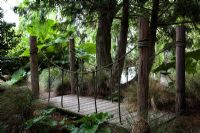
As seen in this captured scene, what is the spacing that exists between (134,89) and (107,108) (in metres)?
0.65

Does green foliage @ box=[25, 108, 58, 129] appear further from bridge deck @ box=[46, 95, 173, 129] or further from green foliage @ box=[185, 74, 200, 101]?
green foliage @ box=[185, 74, 200, 101]

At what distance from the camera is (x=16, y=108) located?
13.9 ft

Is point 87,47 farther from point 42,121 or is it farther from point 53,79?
point 42,121

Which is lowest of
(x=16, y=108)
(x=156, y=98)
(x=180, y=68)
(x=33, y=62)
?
(x=16, y=108)

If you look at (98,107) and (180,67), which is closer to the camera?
(180,67)

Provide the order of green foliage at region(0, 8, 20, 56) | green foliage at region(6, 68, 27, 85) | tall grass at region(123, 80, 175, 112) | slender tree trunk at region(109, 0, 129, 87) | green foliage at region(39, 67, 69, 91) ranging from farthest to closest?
green foliage at region(6, 68, 27, 85) → green foliage at region(39, 67, 69, 91) → green foliage at region(0, 8, 20, 56) → slender tree trunk at region(109, 0, 129, 87) → tall grass at region(123, 80, 175, 112)

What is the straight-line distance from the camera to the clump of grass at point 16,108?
4032 mm

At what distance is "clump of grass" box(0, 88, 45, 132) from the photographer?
403cm

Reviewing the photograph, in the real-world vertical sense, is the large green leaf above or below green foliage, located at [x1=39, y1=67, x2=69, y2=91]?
above

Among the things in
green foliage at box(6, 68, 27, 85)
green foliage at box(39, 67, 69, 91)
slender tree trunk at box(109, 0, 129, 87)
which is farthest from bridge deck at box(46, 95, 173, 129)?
green foliage at box(6, 68, 27, 85)

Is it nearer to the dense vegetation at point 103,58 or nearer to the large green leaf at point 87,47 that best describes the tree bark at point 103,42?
the dense vegetation at point 103,58

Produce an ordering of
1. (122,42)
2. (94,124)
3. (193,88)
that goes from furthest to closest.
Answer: (122,42) < (193,88) < (94,124)

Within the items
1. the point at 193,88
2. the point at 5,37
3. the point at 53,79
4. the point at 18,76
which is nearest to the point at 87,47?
the point at 53,79

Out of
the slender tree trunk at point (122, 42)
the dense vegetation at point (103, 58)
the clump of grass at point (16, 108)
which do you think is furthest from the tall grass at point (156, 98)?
the clump of grass at point (16, 108)
